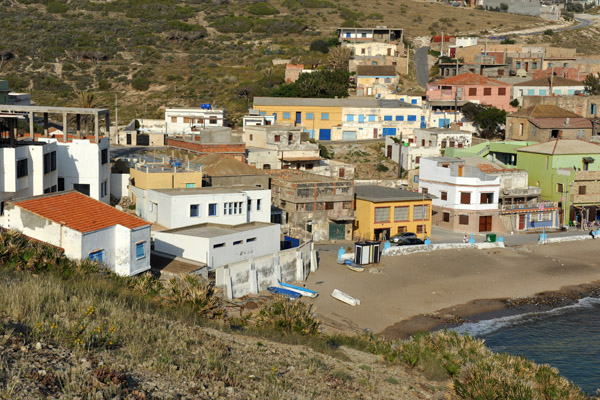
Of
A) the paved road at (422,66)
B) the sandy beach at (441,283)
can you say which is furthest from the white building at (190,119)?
the sandy beach at (441,283)

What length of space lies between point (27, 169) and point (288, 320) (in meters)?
18.3

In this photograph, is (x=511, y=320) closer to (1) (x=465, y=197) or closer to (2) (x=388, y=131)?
(1) (x=465, y=197)

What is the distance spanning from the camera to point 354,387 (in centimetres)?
1784

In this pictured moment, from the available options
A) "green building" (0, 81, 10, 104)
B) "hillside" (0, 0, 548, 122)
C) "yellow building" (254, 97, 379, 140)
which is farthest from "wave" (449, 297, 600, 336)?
"hillside" (0, 0, 548, 122)

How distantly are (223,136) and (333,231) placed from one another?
12.4 meters

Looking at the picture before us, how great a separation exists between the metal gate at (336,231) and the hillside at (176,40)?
120 ft

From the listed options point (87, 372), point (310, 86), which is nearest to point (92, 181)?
point (87, 372)

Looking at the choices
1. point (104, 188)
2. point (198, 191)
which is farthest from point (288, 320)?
point (104, 188)

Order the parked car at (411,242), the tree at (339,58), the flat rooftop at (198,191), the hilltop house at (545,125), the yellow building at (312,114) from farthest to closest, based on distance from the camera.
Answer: the tree at (339,58) → the yellow building at (312,114) → the hilltop house at (545,125) → the parked car at (411,242) → the flat rooftop at (198,191)

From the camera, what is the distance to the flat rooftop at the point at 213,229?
37.2 meters

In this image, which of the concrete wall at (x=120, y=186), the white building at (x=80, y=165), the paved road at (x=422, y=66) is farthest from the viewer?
the paved road at (x=422, y=66)

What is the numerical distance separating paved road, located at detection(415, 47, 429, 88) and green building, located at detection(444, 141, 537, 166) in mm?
26760

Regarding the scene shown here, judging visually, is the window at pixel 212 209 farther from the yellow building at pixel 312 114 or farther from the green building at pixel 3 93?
the yellow building at pixel 312 114

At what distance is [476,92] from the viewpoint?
8281cm
